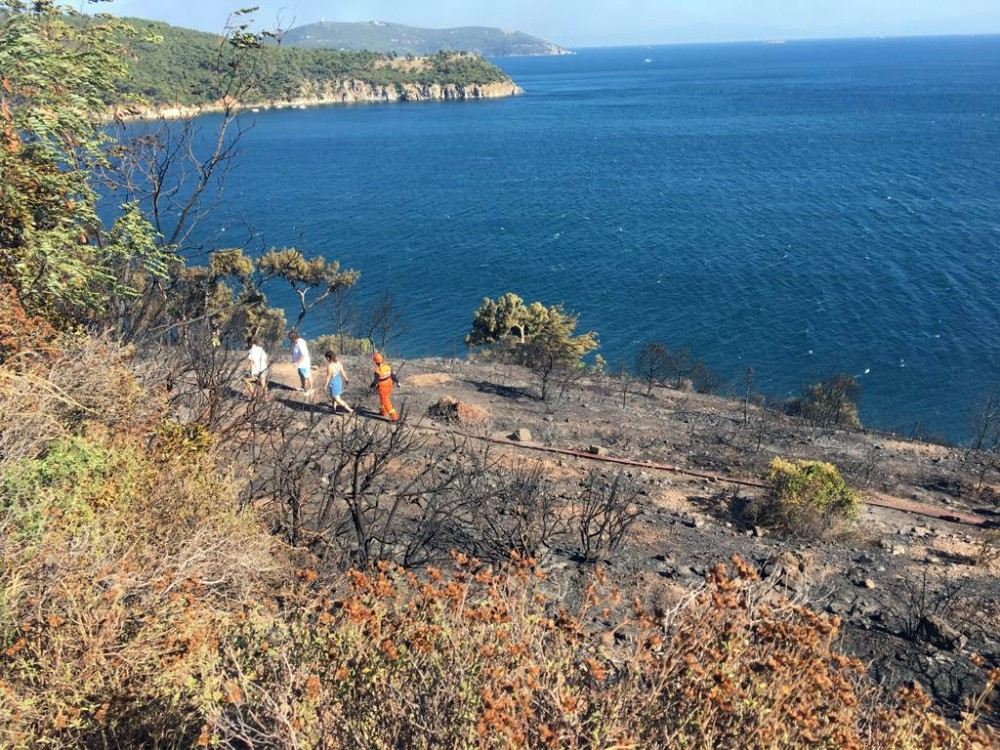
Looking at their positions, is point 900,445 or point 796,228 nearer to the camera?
point 900,445

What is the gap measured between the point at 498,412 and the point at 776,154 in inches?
2591

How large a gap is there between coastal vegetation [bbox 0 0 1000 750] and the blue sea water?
4.83m

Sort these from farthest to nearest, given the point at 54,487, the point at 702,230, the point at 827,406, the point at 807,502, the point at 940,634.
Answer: the point at 702,230
the point at 827,406
the point at 807,502
the point at 940,634
the point at 54,487

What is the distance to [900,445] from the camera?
55.1 feet

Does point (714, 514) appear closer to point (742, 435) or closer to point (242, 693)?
point (742, 435)

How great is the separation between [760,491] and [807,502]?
1.38m

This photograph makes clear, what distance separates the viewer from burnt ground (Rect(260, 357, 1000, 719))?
769cm

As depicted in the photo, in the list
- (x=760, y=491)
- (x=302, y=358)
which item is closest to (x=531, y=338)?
(x=302, y=358)

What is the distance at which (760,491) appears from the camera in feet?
39.1

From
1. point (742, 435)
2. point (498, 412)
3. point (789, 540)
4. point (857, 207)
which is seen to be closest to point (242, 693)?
point (789, 540)

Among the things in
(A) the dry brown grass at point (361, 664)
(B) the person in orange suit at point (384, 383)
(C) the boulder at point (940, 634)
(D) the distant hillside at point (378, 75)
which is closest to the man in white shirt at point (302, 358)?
(B) the person in orange suit at point (384, 383)

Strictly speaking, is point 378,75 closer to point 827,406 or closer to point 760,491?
point 827,406

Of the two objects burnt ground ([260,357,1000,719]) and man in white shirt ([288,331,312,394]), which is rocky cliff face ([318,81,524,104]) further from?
man in white shirt ([288,331,312,394])

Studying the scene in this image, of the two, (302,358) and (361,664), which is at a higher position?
(361,664)
